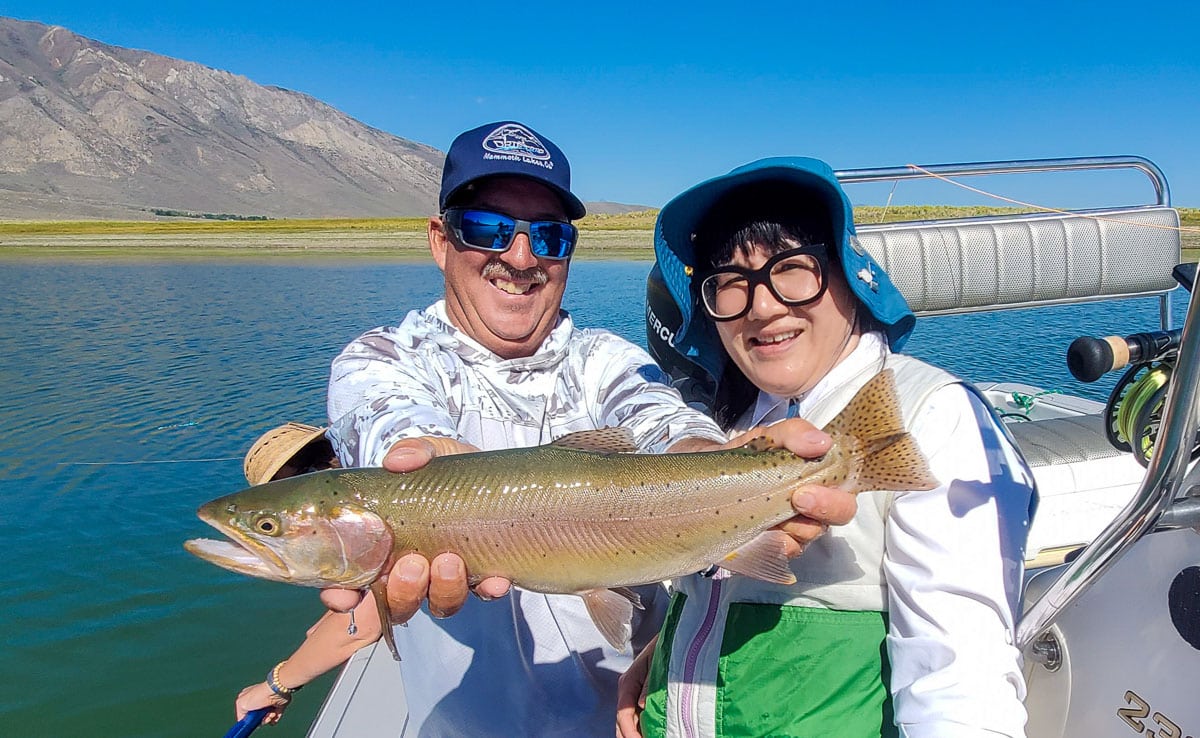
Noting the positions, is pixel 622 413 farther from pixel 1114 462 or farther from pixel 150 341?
pixel 150 341

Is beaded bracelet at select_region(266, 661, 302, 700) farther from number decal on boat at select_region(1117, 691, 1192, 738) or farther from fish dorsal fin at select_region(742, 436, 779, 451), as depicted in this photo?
number decal on boat at select_region(1117, 691, 1192, 738)

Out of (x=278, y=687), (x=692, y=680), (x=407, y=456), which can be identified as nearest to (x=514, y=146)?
(x=407, y=456)

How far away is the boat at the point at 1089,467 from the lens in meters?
2.04

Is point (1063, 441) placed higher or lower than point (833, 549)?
lower

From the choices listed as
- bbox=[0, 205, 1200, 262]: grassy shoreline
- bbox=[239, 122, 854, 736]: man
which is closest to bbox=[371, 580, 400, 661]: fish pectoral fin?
bbox=[239, 122, 854, 736]: man

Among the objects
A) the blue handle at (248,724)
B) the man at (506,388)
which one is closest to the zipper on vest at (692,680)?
the man at (506,388)

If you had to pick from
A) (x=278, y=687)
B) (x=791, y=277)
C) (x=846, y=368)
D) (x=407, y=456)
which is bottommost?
(x=278, y=687)

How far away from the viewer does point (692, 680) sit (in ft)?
8.58

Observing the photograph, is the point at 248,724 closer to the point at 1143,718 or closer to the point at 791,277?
the point at 791,277

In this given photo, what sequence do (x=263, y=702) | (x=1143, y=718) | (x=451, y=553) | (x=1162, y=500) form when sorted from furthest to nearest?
(x=263, y=702), (x=451, y=553), (x=1143, y=718), (x=1162, y=500)

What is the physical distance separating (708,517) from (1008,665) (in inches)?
37.4

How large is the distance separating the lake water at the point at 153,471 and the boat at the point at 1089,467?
2920 millimetres

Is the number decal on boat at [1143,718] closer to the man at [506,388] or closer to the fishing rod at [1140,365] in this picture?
the fishing rod at [1140,365]

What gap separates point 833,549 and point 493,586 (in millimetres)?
1136
